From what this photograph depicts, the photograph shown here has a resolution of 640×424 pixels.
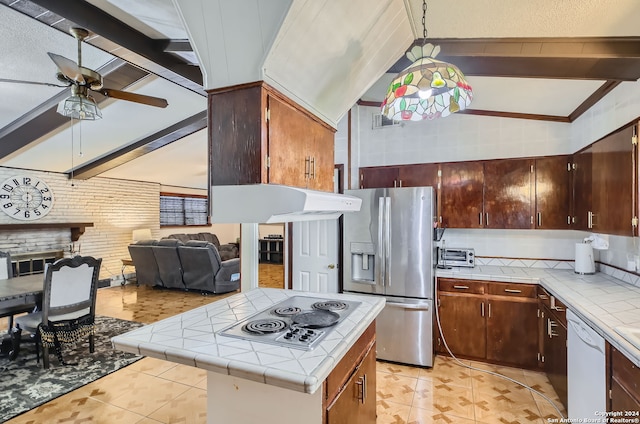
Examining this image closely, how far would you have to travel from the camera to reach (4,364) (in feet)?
10.7

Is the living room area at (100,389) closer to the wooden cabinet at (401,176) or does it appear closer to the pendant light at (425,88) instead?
the pendant light at (425,88)

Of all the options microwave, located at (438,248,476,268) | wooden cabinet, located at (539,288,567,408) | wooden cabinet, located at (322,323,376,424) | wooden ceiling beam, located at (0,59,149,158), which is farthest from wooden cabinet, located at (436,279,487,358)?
wooden ceiling beam, located at (0,59,149,158)

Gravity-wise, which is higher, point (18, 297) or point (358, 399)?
point (18, 297)

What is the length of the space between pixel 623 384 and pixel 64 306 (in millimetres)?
4346

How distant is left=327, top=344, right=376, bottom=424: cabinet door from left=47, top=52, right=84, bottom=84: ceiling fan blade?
9.74 ft

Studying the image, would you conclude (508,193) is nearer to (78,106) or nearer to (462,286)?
(462,286)

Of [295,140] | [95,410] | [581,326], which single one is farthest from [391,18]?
[95,410]

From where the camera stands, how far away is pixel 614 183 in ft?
7.60

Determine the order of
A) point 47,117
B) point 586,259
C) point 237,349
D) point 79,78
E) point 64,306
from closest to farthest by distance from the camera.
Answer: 1. point 237,349
2. point 79,78
3. point 586,259
4. point 64,306
5. point 47,117

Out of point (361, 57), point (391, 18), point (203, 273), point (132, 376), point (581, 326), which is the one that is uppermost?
point (391, 18)

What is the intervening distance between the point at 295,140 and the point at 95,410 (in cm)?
265

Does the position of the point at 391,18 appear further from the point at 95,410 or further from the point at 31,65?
the point at 95,410

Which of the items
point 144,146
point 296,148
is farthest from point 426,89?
point 144,146

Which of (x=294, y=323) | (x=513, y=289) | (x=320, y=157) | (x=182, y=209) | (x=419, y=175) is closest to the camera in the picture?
(x=294, y=323)
